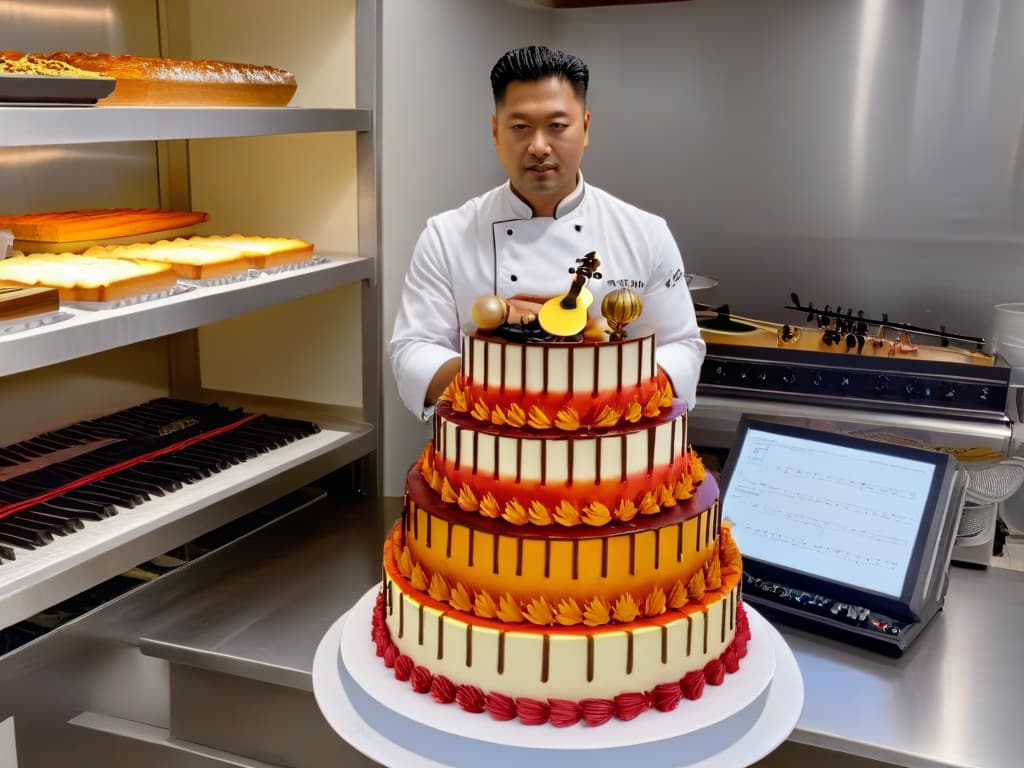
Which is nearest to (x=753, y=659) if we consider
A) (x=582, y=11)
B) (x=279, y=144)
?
(x=279, y=144)

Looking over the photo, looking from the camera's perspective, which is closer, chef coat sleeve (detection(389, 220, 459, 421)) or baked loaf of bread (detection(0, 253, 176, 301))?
baked loaf of bread (detection(0, 253, 176, 301))

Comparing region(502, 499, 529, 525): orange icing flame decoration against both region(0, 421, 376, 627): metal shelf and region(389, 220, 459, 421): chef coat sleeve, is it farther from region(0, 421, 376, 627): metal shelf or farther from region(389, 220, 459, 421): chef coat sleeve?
region(0, 421, 376, 627): metal shelf

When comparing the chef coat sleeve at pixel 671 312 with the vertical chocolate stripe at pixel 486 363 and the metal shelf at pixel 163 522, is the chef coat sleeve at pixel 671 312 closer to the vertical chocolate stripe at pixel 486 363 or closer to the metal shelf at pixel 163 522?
the vertical chocolate stripe at pixel 486 363

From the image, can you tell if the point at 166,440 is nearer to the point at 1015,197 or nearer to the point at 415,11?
the point at 415,11

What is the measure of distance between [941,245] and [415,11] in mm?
1512

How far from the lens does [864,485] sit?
5.69ft

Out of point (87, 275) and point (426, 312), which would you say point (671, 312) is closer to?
point (426, 312)

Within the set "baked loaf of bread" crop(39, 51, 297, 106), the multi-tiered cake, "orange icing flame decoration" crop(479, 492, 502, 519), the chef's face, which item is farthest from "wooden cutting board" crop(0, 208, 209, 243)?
"orange icing flame decoration" crop(479, 492, 502, 519)

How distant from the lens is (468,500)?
3.94 feet

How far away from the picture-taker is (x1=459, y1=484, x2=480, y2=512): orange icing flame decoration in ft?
3.94

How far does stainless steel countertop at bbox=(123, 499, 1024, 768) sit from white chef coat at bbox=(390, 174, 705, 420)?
438 millimetres

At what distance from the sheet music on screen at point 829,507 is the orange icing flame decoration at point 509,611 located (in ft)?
2.34

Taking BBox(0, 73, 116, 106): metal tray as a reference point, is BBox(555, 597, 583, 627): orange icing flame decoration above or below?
below

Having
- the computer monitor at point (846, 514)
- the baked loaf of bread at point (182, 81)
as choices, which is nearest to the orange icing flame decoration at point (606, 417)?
the computer monitor at point (846, 514)
